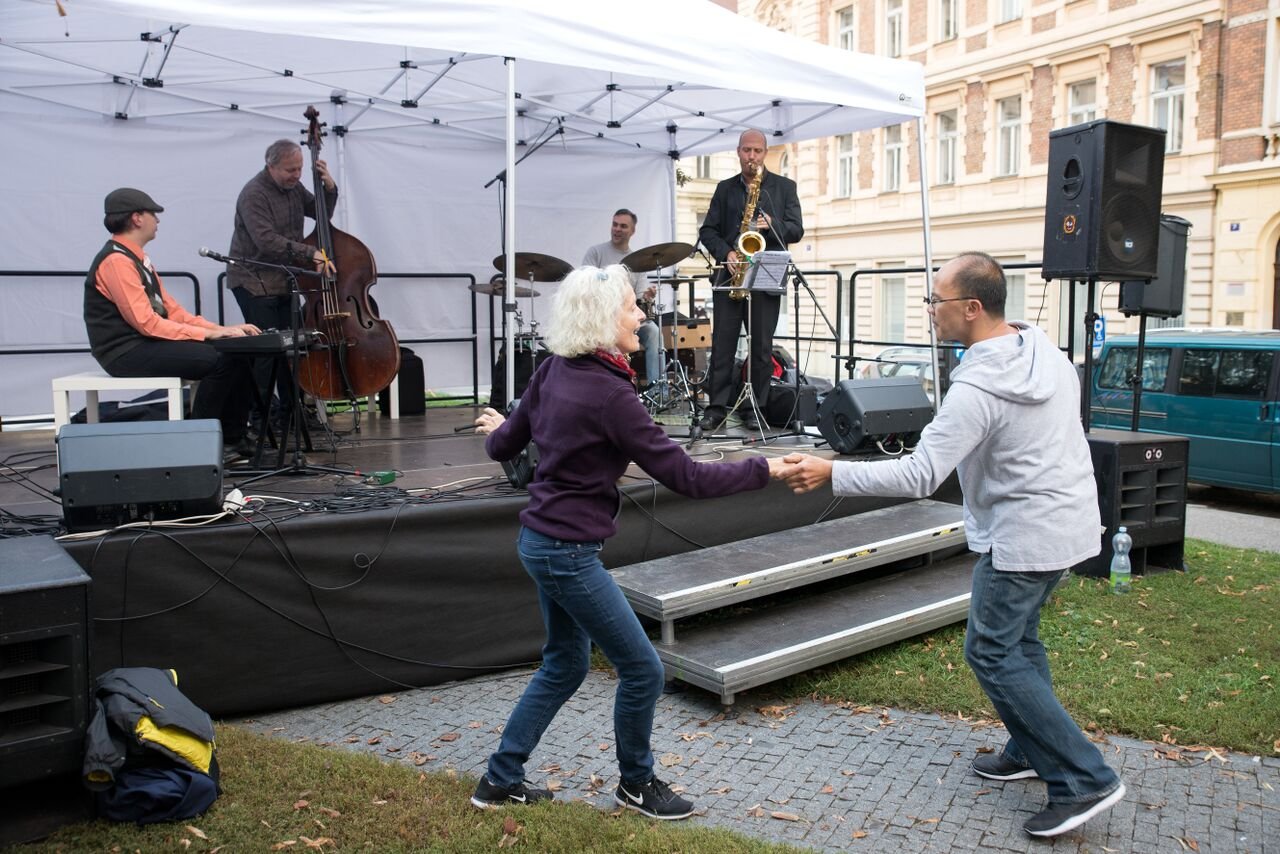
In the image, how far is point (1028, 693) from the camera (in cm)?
326

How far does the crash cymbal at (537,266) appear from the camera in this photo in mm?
7926

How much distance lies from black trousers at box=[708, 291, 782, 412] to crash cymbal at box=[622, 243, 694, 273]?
103 centimetres

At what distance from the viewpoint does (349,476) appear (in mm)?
5484

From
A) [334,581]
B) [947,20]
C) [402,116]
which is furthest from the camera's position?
[947,20]

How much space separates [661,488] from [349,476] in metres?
1.62

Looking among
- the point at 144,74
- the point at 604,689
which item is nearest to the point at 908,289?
the point at 144,74

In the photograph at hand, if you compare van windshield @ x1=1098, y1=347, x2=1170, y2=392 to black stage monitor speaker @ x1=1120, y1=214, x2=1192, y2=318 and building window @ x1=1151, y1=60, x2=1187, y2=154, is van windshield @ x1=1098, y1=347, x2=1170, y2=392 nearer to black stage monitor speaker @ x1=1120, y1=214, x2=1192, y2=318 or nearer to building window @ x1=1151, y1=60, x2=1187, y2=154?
black stage monitor speaker @ x1=1120, y1=214, x2=1192, y2=318

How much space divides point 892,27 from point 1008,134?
564cm

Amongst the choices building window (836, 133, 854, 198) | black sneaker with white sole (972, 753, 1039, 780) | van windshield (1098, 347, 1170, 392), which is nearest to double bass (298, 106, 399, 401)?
black sneaker with white sole (972, 753, 1039, 780)

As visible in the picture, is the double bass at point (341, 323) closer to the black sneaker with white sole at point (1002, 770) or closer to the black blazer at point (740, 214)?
the black blazer at point (740, 214)

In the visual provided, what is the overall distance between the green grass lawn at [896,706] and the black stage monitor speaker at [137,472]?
946 millimetres

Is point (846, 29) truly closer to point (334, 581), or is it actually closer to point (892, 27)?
point (892, 27)

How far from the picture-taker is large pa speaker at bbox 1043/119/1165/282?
20.4 ft

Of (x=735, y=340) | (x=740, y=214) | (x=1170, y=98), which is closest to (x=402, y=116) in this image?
(x=740, y=214)
